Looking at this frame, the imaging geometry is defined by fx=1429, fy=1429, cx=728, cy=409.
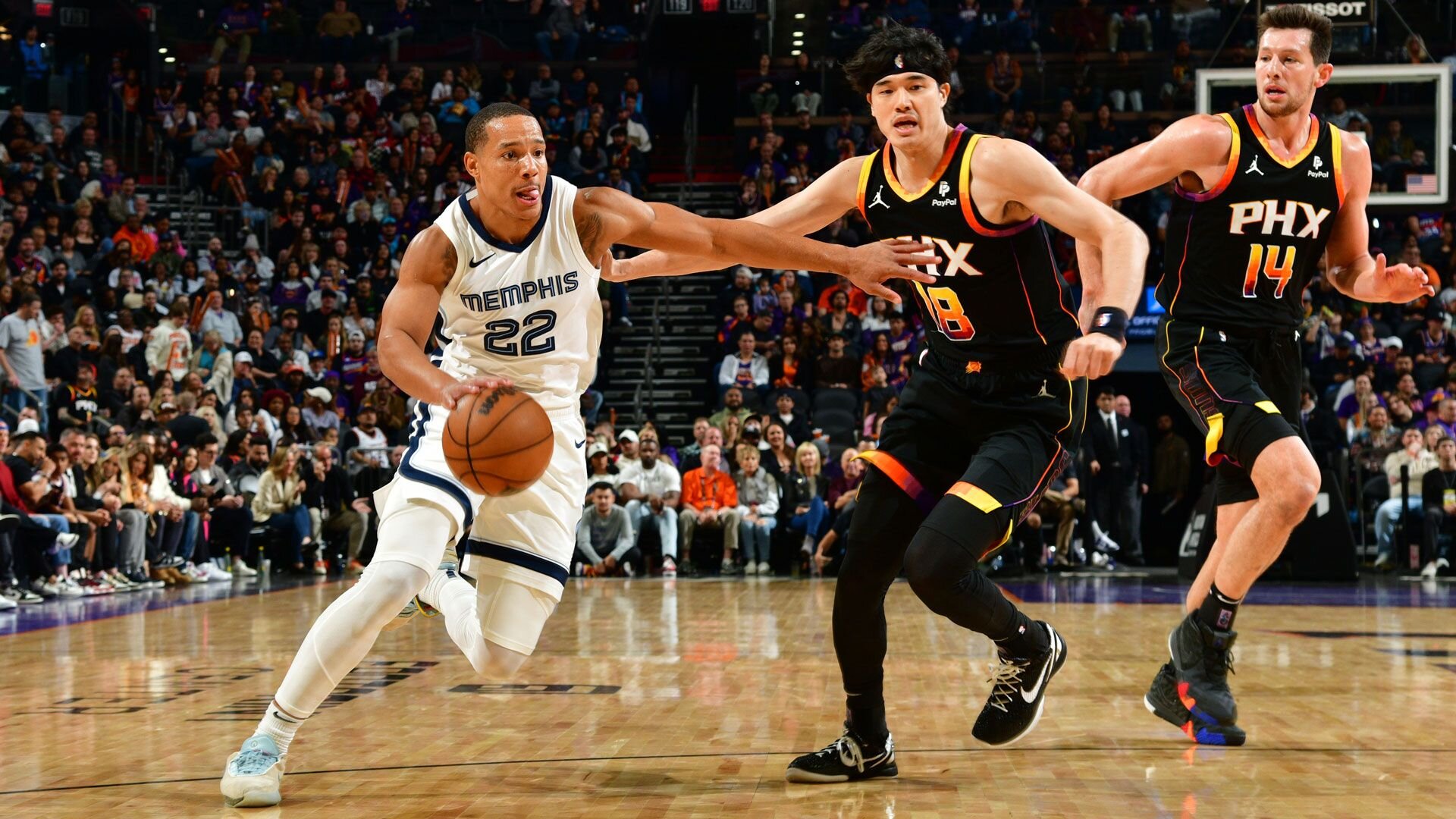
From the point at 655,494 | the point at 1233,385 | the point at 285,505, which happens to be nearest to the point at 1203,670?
the point at 1233,385

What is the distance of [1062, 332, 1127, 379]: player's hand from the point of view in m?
3.72

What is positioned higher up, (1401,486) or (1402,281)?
(1402,281)

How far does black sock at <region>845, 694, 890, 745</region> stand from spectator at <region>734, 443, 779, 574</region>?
934 cm

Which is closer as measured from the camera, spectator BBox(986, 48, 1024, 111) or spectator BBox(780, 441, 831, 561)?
spectator BBox(780, 441, 831, 561)

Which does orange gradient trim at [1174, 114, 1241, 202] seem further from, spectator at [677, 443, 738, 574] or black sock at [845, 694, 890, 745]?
spectator at [677, 443, 738, 574]

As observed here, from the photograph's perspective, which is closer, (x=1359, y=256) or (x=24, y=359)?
(x=1359, y=256)

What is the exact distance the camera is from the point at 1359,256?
5.15 m

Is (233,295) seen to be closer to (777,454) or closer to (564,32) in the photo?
(777,454)

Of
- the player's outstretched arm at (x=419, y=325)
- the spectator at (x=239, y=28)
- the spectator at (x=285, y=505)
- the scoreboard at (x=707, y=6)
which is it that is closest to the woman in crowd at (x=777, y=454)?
the spectator at (x=285, y=505)

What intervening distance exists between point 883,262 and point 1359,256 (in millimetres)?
2177

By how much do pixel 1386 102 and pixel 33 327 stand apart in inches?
523

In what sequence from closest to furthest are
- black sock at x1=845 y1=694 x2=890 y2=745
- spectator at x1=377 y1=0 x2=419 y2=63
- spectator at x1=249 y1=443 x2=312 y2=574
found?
black sock at x1=845 y1=694 x2=890 y2=745, spectator at x1=249 y1=443 x2=312 y2=574, spectator at x1=377 y1=0 x2=419 y2=63

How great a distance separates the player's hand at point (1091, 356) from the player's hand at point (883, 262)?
50 cm

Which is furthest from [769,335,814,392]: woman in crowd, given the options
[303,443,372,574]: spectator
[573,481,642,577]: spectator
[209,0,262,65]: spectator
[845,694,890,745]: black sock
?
[209,0,262,65]: spectator
